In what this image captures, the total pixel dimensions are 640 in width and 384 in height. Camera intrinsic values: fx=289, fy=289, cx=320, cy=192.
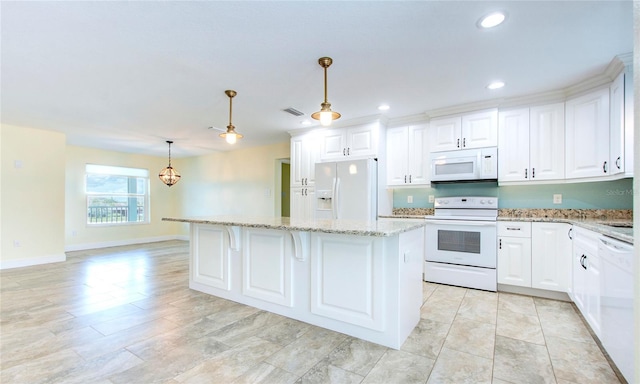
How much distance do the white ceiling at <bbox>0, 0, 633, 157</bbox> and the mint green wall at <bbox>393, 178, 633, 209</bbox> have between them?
1.18m

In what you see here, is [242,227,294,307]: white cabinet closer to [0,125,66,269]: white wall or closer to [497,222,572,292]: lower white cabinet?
[497,222,572,292]: lower white cabinet

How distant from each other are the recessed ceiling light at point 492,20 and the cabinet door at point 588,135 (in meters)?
1.81

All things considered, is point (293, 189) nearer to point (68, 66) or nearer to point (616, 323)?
point (68, 66)

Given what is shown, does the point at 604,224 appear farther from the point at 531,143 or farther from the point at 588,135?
the point at 531,143

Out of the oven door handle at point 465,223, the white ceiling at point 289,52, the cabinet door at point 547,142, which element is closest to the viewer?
the white ceiling at point 289,52

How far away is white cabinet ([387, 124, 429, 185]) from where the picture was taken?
412cm

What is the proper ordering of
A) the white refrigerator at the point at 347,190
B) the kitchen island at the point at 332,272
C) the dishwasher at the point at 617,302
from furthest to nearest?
the white refrigerator at the point at 347,190, the kitchen island at the point at 332,272, the dishwasher at the point at 617,302

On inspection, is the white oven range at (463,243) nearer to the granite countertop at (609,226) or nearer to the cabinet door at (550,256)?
the granite countertop at (609,226)

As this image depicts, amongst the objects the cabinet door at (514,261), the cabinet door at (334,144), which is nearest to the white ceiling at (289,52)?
the cabinet door at (334,144)

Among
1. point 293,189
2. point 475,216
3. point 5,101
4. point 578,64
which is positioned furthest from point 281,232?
point 5,101

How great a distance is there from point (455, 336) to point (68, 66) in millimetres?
4138

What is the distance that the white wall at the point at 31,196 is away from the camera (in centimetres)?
479

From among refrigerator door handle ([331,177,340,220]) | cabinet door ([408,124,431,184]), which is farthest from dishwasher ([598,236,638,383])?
refrigerator door handle ([331,177,340,220])

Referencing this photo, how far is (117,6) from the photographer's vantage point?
185cm
